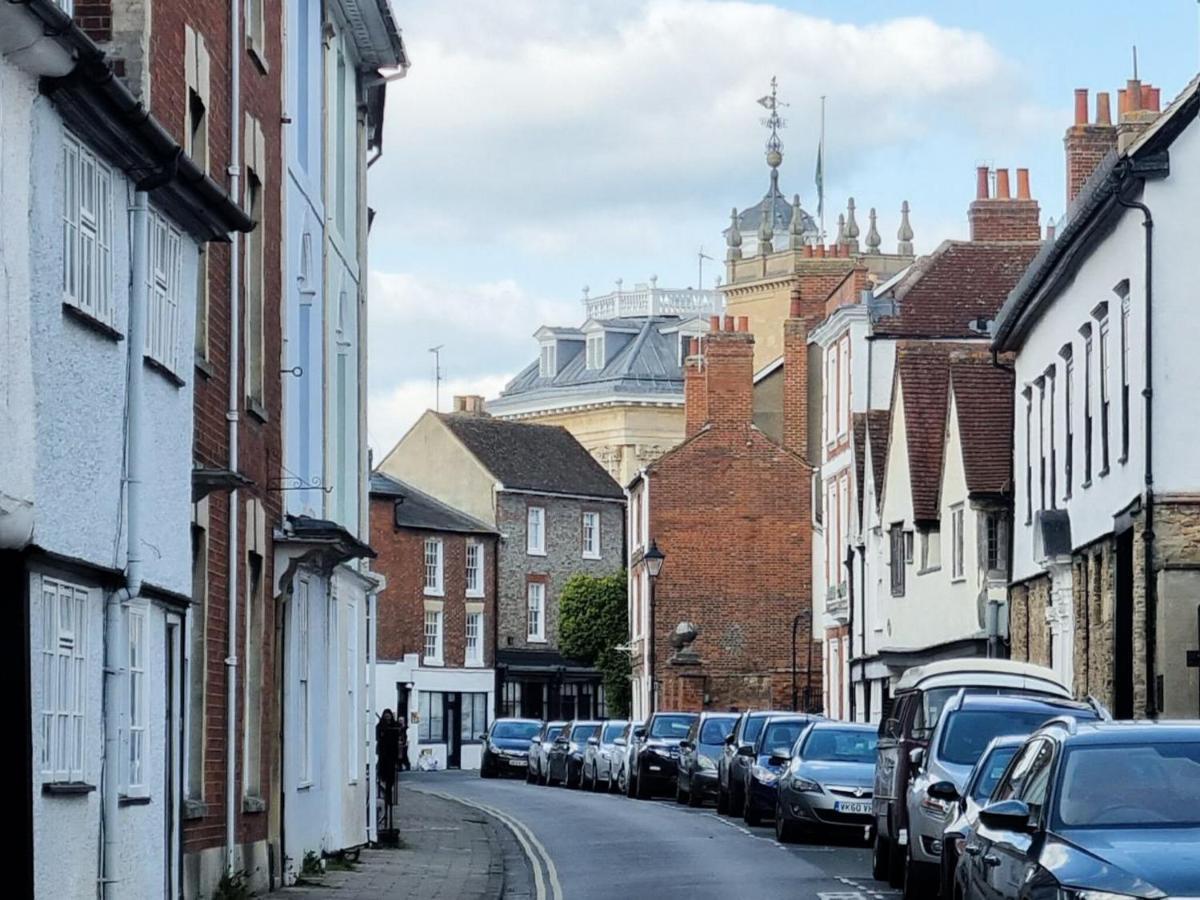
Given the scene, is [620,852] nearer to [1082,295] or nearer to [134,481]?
[1082,295]

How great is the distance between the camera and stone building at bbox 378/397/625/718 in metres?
93.6

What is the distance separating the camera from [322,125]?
28172mm

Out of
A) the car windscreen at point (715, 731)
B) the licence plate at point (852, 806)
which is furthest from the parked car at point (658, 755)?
the licence plate at point (852, 806)

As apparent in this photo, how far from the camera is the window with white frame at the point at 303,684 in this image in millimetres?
25547

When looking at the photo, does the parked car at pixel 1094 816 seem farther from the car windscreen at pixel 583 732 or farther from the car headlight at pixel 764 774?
the car windscreen at pixel 583 732

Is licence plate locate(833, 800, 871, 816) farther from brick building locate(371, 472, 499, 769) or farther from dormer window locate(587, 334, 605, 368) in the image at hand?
dormer window locate(587, 334, 605, 368)

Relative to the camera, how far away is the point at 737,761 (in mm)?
37844

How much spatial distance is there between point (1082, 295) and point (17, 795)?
24.7m

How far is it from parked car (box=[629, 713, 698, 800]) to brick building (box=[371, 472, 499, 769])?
115 ft

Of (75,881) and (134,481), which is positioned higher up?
(134,481)

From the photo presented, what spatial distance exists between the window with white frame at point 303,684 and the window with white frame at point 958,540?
22185 mm

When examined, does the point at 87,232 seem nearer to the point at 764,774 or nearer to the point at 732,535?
the point at 764,774

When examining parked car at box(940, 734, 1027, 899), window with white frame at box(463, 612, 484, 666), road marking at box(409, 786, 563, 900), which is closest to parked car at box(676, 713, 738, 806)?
road marking at box(409, 786, 563, 900)

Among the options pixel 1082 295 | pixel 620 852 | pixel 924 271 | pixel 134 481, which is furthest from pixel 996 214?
pixel 134 481
